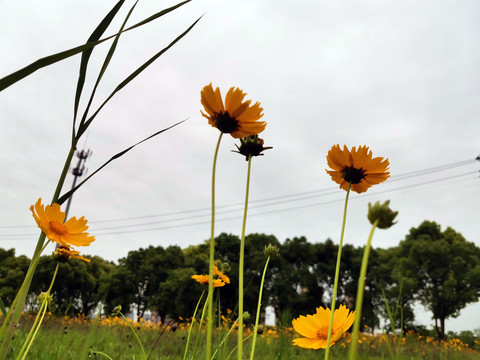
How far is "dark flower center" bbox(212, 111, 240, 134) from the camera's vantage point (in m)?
0.76

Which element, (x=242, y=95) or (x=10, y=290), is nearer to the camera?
(x=242, y=95)

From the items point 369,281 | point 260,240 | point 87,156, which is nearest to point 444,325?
point 369,281

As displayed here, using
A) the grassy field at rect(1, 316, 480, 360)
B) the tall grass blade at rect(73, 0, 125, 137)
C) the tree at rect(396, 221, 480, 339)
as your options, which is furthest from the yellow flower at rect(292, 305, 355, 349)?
the tree at rect(396, 221, 480, 339)

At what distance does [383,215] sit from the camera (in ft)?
1.49

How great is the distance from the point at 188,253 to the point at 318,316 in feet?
82.1

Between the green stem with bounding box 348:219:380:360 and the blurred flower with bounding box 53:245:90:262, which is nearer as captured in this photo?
the green stem with bounding box 348:219:380:360

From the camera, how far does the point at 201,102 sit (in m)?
0.74

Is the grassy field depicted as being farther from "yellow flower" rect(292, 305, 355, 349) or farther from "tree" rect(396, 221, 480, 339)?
"tree" rect(396, 221, 480, 339)

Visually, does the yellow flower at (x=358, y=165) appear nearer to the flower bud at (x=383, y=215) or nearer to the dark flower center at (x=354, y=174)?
the dark flower center at (x=354, y=174)

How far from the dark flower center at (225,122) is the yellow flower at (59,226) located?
41cm

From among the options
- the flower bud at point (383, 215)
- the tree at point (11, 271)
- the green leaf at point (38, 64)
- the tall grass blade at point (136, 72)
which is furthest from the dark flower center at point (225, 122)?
the tree at point (11, 271)

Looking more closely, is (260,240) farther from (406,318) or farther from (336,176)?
(336,176)

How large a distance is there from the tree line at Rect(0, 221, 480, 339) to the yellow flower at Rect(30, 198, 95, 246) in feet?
58.5

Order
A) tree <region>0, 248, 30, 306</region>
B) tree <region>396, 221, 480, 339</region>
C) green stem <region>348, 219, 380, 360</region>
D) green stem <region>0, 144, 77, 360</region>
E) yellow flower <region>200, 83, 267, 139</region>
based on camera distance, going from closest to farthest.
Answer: green stem <region>348, 219, 380, 360</region>, green stem <region>0, 144, 77, 360</region>, yellow flower <region>200, 83, 267, 139</region>, tree <region>0, 248, 30, 306</region>, tree <region>396, 221, 480, 339</region>
